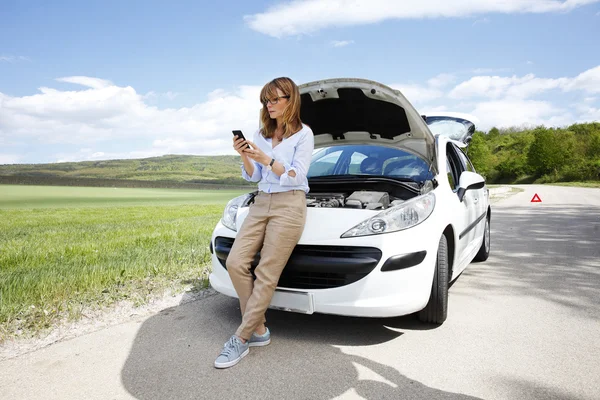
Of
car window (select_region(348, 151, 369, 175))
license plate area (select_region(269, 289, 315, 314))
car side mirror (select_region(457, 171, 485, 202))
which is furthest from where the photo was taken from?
car window (select_region(348, 151, 369, 175))

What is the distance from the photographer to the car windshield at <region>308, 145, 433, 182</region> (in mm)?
4633

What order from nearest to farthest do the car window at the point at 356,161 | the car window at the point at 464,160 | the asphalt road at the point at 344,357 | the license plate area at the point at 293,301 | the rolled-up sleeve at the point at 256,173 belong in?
the asphalt road at the point at 344,357
the license plate area at the point at 293,301
the rolled-up sleeve at the point at 256,173
the car window at the point at 356,161
the car window at the point at 464,160

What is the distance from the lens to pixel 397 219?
3.27m

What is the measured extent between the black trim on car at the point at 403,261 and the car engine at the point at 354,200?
700 mm

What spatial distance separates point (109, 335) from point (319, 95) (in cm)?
266

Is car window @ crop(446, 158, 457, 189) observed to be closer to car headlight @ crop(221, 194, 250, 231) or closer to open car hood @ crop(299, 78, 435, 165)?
open car hood @ crop(299, 78, 435, 165)

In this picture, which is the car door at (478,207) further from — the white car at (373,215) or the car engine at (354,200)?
the car engine at (354,200)

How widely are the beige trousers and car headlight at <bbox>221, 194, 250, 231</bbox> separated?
390 millimetres

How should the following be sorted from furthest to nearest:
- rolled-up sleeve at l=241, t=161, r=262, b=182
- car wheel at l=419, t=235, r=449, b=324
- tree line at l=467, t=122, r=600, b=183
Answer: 1. tree line at l=467, t=122, r=600, b=183
2. car wheel at l=419, t=235, r=449, b=324
3. rolled-up sleeve at l=241, t=161, r=262, b=182

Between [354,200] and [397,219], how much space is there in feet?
2.23

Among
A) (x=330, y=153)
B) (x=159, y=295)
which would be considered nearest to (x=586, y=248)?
(x=330, y=153)

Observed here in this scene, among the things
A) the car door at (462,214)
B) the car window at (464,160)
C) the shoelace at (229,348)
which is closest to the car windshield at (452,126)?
the car window at (464,160)

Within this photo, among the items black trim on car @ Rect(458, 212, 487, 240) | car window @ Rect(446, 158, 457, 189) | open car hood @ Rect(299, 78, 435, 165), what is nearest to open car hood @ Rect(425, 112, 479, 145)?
black trim on car @ Rect(458, 212, 487, 240)

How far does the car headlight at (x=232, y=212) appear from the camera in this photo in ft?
11.9
